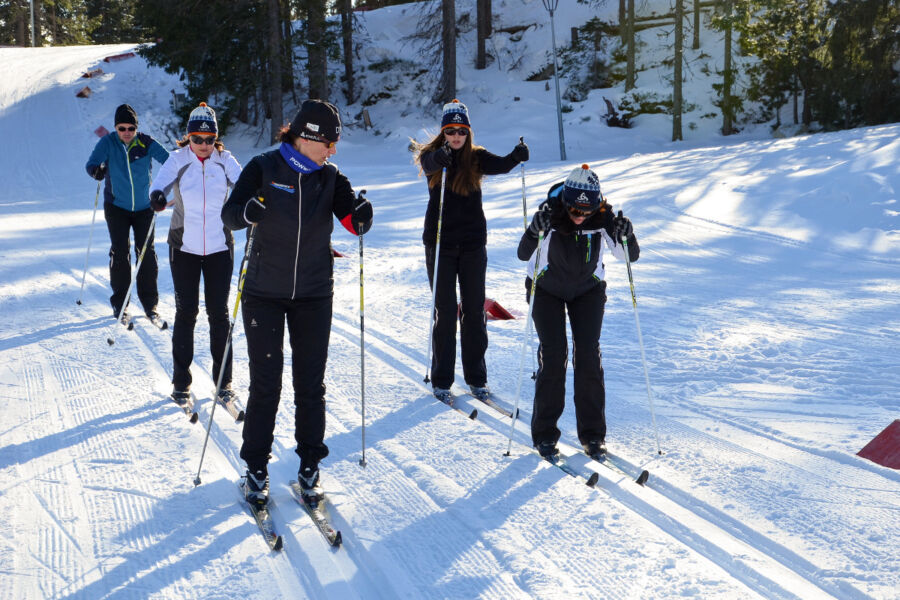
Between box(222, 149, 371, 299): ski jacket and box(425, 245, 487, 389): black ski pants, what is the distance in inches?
76.3

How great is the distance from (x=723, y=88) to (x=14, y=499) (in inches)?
990

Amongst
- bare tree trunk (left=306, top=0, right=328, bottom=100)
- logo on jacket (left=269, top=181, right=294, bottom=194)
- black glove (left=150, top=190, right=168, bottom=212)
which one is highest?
bare tree trunk (left=306, top=0, right=328, bottom=100)

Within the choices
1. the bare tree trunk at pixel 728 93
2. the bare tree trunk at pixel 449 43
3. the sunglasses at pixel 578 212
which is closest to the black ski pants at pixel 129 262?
the sunglasses at pixel 578 212

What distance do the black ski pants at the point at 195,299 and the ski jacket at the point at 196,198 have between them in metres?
0.08

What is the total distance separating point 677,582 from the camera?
3623 millimetres

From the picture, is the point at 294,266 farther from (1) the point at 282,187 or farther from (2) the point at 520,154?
(2) the point at 520,154

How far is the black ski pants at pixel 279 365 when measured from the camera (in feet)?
13.8

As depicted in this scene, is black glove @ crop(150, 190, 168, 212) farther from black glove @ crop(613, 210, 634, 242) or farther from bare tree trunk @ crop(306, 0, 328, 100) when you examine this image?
bare tree trunk @ crop(306, 0, 328, 100)

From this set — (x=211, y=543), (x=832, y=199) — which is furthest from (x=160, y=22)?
(x=211, y=543)

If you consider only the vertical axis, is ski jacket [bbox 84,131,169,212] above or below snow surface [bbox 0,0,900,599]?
above

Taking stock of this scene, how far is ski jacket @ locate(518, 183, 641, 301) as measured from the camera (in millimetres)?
4812

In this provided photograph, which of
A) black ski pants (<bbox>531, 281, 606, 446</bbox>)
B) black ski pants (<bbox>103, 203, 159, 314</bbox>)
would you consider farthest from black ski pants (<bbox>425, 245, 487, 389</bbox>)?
black ski pants (<bbox>103, 203, 159, 314</bbox>)

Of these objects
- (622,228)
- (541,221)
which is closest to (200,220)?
(541,221)

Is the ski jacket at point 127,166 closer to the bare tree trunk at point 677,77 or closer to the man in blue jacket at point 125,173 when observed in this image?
the man in blue jacket at point 125,173
